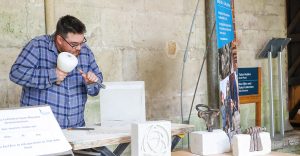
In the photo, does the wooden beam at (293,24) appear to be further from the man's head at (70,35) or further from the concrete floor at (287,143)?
the man's head at (70,35)

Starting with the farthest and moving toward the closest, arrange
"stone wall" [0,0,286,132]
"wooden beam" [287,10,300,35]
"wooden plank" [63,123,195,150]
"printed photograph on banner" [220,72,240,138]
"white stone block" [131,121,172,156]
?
"wooden beam" [287,10,300,35] → "stone wall" [0,0,286,132] → "printed photograph on banner" [220,72,240,138] → "white stone block" [131,121,172,156] → "wooden plank" [63,123,195,150]

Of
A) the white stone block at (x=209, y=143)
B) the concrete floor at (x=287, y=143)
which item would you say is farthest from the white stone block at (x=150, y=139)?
the concrete floor at (x=287, y=143)

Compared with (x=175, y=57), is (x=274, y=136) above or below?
below

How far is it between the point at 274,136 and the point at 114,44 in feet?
7.78

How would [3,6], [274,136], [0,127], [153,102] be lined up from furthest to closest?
1. [274,136]
2. [153,102]
3. [3,6]
4. [0,127]

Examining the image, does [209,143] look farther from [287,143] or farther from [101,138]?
[287,143]

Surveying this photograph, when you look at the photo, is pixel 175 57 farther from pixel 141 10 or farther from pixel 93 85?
pixel 93 85

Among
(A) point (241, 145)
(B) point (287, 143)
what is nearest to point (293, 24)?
(B) point (287, 143)

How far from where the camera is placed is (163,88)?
176 inches

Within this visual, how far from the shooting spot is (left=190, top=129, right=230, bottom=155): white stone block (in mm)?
2689

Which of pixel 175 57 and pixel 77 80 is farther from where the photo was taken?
pixel 175 57

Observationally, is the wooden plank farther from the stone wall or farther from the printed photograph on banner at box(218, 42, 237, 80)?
the stone wall

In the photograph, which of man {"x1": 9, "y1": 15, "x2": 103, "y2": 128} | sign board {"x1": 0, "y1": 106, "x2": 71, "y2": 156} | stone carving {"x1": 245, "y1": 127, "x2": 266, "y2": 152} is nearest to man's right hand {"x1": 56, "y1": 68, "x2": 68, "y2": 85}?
man {"x1": 9, "y1": 15, "x2": 103, "y2": 128}

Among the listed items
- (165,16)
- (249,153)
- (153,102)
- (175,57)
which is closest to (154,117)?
(153,102)
